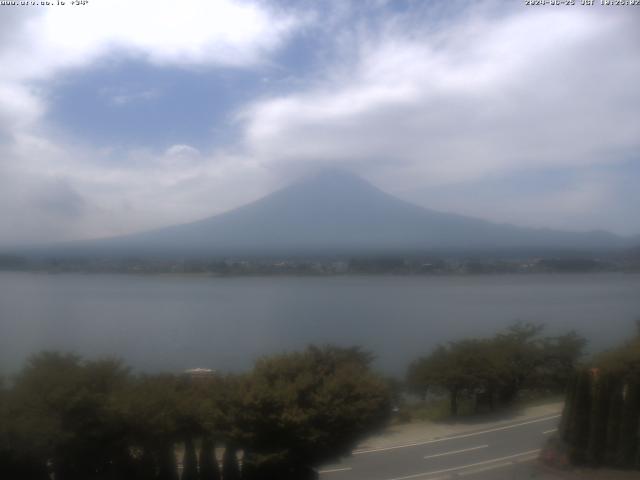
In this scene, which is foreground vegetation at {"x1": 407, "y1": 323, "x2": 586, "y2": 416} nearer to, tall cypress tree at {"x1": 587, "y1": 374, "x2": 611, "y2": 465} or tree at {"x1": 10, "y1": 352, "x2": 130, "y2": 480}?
tall cypress tree at {"x1": 587, "y1": 374, "x2": 611, "y2": 465}

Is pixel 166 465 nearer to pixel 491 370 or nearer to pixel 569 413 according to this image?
pixel 569 413

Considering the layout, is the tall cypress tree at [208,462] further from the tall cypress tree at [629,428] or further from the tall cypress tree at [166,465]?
the tall cypress tree at [629,428]

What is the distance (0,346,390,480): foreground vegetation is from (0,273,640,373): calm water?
5.41 feet

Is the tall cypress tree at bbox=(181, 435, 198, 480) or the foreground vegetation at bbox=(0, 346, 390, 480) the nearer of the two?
the foreground vegetation at bbox=(0, 346, 390, 480)

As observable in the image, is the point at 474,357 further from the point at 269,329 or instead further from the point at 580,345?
the point at 269,329

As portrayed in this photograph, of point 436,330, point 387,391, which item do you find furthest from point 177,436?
point 436,330

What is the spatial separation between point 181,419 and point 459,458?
13.4 feet

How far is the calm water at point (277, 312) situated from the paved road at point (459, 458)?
2.88 m

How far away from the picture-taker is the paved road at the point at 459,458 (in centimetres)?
777

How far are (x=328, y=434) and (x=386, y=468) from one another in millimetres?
1087

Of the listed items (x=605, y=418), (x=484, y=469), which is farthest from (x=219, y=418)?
(x=605, y=418)

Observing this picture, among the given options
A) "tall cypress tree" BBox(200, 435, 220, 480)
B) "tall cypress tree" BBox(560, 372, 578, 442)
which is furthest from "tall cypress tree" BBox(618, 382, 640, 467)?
"tall cypress tree" BBox(200, 435, 220, 480)

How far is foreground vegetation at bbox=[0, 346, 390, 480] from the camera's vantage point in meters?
7.46

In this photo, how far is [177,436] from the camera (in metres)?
7.94
